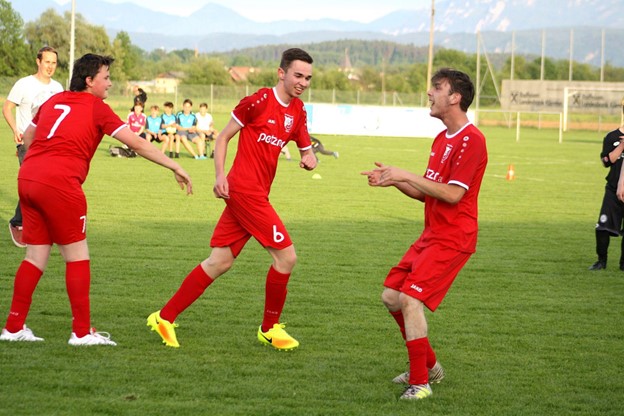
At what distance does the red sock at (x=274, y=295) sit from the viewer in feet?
22.0

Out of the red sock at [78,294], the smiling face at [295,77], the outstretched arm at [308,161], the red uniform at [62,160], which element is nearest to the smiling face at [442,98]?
the smiling face at [295,77]

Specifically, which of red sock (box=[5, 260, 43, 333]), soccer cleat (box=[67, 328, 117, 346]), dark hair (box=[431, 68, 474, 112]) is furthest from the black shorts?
red sock (box=[5, 260, 43, 333])

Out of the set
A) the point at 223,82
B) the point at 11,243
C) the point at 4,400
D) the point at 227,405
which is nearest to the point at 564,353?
the point at 227,405

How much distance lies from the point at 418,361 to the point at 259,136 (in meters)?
2.00

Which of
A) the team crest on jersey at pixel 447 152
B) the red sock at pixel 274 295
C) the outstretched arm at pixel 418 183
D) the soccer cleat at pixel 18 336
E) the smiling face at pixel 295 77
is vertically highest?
the smiling face at pixel 295 77

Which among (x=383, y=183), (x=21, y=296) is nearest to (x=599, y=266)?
(x=383, y=183)

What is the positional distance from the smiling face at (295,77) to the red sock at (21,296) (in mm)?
2168

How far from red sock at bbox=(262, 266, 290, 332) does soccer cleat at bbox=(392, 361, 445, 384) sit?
1171mm

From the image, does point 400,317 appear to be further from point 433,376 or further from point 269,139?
point 269,139

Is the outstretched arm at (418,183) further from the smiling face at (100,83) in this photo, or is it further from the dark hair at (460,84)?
the smiling face at (100,83)

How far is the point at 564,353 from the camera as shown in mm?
6848

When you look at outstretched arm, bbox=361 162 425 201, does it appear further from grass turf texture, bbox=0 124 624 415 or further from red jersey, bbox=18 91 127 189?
red jersey, bbox=18 91 127 189

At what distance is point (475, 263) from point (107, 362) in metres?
5.80

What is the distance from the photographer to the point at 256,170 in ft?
21.7
